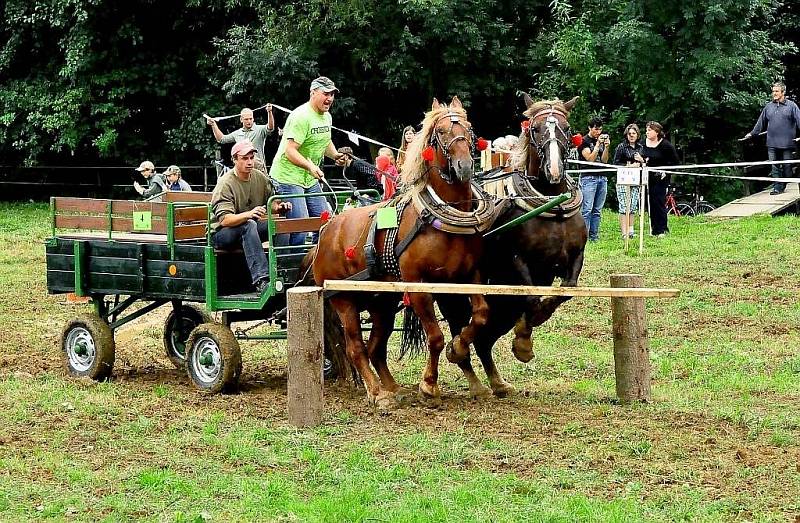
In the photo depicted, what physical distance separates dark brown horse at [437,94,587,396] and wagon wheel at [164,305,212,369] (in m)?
2.62

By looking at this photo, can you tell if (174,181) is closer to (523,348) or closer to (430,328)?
(523,348)

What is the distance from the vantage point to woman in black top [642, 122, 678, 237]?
17516mm

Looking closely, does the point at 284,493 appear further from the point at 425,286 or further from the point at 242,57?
the point at 242,57

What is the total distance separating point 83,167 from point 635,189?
15598 millimetres

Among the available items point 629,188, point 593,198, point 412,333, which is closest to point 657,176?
point 593,198

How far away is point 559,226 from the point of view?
825 cm

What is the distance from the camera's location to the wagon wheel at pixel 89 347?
32.3 feet

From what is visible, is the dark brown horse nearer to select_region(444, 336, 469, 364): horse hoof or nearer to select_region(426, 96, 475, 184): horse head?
select_region(444, 336, 469, 364): horse hoof

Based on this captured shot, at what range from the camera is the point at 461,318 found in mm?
8938

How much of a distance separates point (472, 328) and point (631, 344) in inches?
41.8

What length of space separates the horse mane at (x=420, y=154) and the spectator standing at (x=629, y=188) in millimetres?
8621

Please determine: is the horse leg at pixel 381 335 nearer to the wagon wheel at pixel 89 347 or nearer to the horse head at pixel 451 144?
the horse head at pixel 451 144

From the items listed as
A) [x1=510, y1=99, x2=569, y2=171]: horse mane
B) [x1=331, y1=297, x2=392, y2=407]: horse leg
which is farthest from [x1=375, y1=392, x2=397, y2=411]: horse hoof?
[x1=510, y1=99, x2=569, y2=171]: horse mane

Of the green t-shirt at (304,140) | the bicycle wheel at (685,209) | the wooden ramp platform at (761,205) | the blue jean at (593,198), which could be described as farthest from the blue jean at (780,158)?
the green t-shirt at (304,140)
